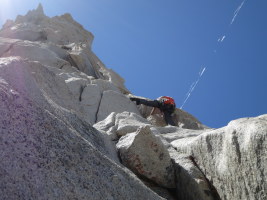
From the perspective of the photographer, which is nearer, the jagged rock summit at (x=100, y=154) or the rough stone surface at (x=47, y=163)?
the rough stone surface at (x=47, y=163)

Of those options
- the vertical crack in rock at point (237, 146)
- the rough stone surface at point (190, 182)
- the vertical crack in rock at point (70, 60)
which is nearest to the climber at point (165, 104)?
the vertical crack in rock at point (70, 60)

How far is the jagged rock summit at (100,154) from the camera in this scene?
477cm

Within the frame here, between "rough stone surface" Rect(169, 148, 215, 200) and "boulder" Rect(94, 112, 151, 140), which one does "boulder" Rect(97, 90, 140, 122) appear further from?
"rough stone surface" Rect(169, 148, 215, 200)

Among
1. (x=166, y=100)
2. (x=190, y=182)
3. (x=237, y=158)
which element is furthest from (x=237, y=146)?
(x=166, y=100)

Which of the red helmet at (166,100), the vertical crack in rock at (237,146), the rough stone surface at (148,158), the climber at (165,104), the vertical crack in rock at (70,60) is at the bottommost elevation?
the rough stone surface at (148,158)

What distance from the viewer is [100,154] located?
263 inches

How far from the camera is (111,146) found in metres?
10.0

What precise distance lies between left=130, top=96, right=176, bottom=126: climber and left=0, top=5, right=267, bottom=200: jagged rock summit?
413 inches

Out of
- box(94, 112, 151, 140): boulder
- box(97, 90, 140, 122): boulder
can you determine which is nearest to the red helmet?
box(97, 90, 140, 122): boulder

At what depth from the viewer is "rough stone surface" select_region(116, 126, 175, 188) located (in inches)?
384

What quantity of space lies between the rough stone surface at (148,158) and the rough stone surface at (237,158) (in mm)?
1112

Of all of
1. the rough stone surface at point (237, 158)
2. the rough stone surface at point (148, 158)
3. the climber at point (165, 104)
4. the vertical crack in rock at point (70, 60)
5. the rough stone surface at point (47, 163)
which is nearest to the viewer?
the rough stone surface at point (47, 163)

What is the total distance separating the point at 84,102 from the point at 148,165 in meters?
14.1

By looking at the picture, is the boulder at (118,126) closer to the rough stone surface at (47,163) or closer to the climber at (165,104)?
the rough stone surface at (47,163)
